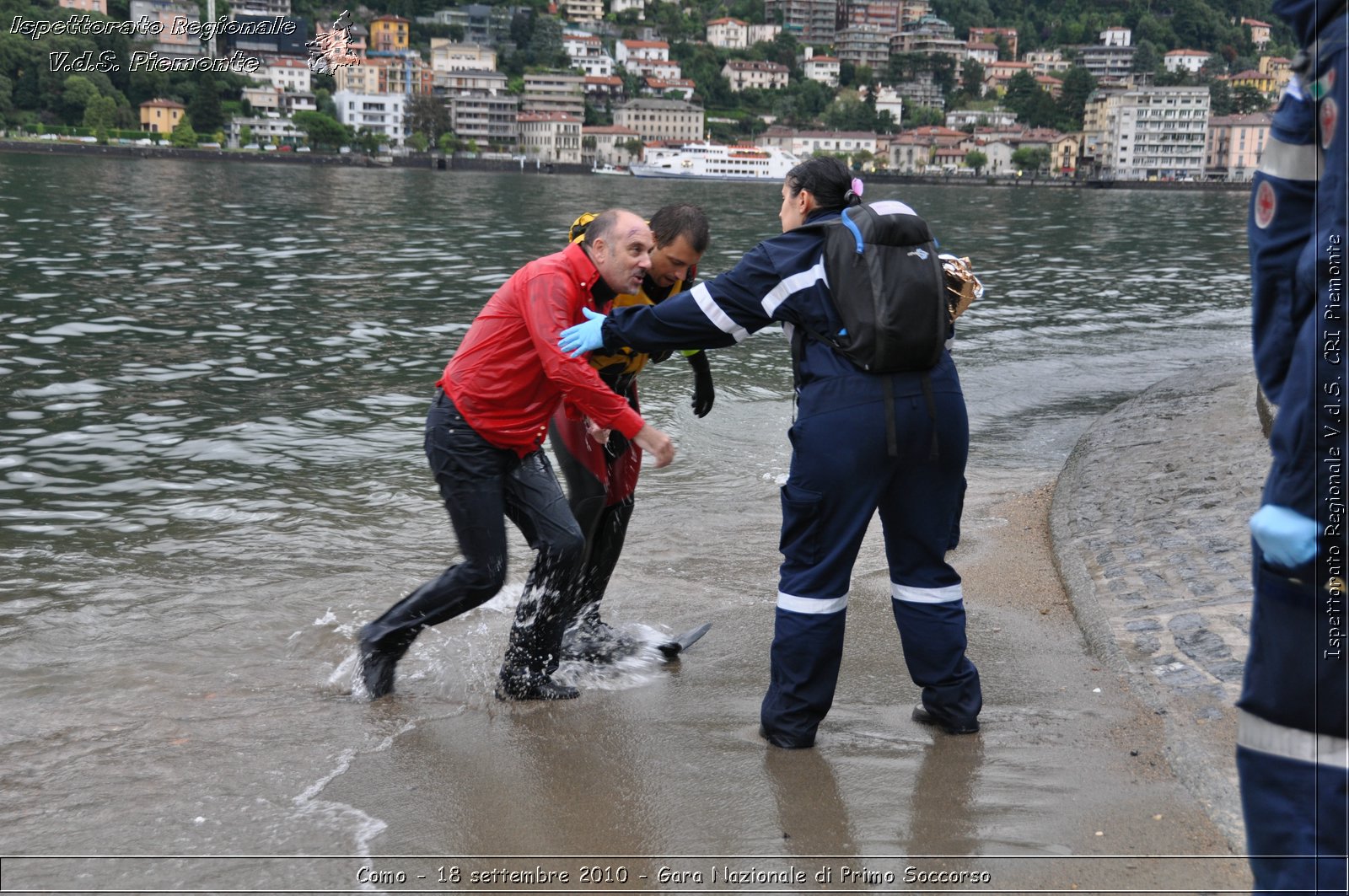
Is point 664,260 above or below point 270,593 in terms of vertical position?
above

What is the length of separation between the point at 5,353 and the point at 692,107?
178078 millimetres

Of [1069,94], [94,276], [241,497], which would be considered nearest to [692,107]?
[1069,94]

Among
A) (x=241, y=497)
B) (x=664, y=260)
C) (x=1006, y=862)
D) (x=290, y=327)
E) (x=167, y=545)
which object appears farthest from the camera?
(x=290, y=327)

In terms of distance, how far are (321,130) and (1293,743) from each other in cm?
15980

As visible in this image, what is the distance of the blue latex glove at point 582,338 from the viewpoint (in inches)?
188

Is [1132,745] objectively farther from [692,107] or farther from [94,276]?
[692,107]

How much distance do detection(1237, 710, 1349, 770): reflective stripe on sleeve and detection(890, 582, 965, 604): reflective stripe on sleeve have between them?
6.11 feet

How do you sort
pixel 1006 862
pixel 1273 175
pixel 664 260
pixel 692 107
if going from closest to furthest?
pixel 1273 175 < pixel 1006 862 < pixel 664 260 < pixel 692 107

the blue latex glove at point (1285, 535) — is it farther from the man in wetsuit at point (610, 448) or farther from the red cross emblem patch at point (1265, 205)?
the man in wetsuit at point (610, 448)

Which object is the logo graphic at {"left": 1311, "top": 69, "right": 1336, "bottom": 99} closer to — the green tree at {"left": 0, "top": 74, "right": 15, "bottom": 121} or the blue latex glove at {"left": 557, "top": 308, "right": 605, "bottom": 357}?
the blue latex glove at {"left": 557, "top": 308, "right": 605, "bottom": 357}

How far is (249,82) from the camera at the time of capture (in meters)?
167

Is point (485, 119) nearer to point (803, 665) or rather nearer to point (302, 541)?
point (302, 541)

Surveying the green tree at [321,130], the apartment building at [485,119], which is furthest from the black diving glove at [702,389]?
the apartment building at [485,119]

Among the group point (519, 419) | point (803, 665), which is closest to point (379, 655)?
point (519, 419)
